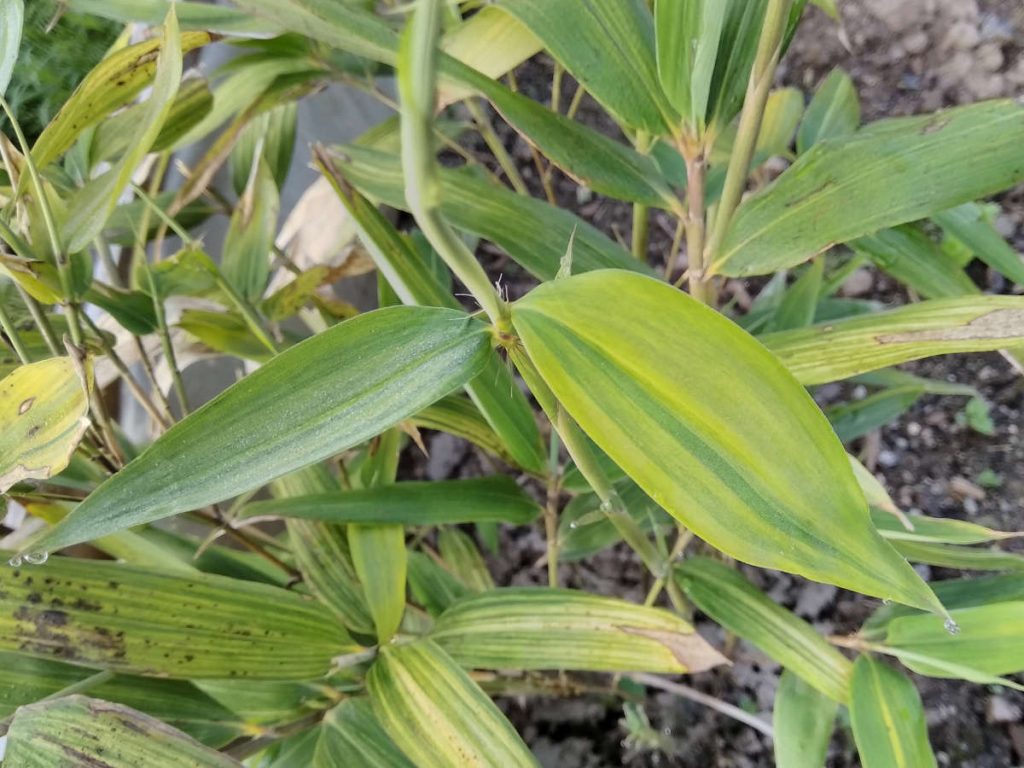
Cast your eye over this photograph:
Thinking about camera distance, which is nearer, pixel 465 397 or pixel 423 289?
pixel 423 289

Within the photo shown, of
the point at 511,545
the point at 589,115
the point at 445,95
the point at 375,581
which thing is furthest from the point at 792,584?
the point at 589,115

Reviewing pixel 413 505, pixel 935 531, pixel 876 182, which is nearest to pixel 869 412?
pixel 935 531

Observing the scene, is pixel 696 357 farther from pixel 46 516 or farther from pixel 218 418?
pixel 46 516

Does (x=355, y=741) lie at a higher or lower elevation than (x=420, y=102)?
lower

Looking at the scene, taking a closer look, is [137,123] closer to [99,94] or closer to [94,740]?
[99,94]

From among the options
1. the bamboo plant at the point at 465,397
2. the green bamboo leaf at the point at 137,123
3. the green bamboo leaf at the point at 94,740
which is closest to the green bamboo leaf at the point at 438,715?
the bamboo plant at the point at 465,397
